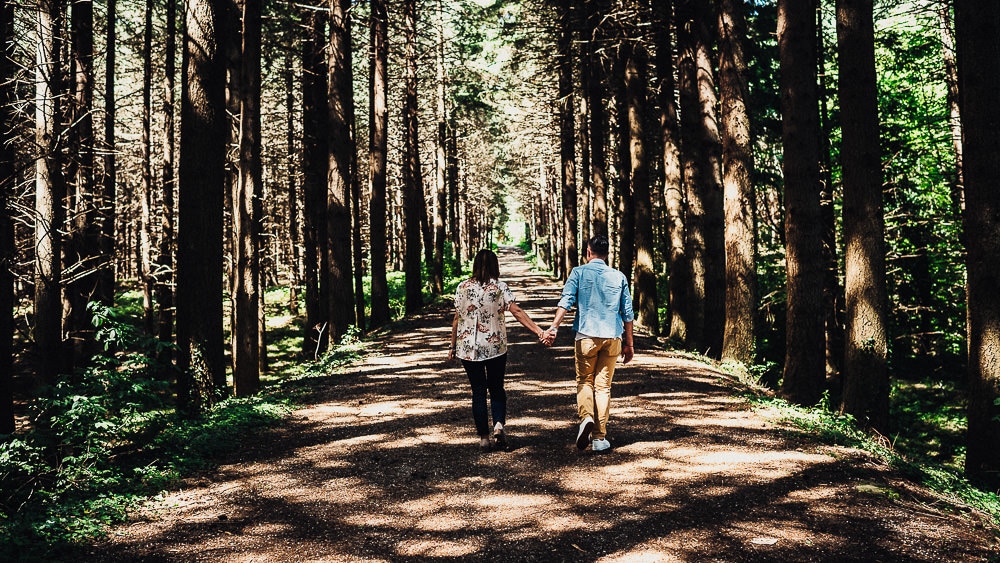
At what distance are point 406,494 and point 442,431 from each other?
2.11 meters

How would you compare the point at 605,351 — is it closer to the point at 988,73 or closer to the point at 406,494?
the point at 406,494

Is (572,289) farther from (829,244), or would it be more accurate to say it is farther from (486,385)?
(829,244)

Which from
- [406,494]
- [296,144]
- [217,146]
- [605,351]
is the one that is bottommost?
[406,494]

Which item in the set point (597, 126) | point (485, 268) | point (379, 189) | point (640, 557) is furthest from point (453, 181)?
point (640, 557)

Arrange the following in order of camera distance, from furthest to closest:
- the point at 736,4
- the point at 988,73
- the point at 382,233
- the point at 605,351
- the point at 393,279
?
the point at 393,279 → the point at 382,233 → the point at 736,4 → the point at 988,73 → the point at 605,351

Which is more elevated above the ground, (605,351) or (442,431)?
(605,351)

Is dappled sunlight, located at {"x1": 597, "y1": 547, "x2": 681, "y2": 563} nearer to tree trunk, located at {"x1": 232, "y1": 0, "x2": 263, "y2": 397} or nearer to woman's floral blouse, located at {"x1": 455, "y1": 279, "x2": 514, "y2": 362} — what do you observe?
woman's floral blouse, located at {"x1": 455, "y1": 279, "x2": 514, "y2": 362}

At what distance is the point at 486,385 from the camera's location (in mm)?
7219

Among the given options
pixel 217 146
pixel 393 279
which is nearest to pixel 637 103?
pixel 217 146

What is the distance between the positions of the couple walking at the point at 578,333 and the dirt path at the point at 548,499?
0.42m

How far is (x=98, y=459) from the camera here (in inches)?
233

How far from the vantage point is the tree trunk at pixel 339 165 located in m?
16.1

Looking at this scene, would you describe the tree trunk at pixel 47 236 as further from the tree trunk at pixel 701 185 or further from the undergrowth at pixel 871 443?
the tree trunk at pixel 701 185

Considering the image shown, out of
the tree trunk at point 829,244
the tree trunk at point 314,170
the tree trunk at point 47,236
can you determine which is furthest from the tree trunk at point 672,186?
the tree trunk at point 47,236
